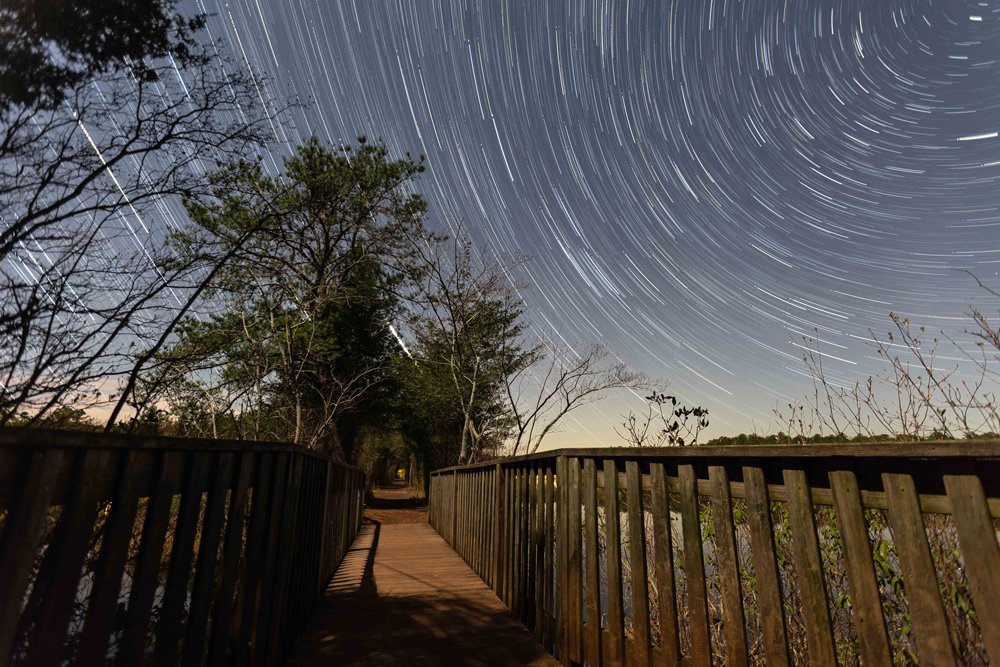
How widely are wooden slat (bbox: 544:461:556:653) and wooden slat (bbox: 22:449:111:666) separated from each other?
2705 mm

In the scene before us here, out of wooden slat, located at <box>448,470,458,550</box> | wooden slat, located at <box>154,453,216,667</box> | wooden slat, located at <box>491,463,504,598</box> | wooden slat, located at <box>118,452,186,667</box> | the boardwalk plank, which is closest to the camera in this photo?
wooden slat, located at <box>118,452,186,667</box>

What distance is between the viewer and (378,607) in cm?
427

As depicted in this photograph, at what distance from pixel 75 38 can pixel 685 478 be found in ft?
18.2

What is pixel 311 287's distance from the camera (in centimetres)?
1026

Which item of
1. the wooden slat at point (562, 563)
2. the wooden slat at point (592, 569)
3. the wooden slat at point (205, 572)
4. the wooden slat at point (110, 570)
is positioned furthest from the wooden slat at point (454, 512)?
the wooden slat at point (110, 570)

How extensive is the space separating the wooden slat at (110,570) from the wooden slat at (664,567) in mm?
2043

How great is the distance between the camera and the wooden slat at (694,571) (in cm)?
212

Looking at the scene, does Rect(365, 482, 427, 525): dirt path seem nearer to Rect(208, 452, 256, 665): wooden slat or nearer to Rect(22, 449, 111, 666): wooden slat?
Rect(208, 452, 256, 665): wooden slat

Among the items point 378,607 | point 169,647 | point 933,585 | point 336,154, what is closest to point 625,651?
point 933,585

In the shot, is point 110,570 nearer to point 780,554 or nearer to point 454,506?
point 780,554

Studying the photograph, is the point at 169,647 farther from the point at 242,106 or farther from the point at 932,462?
the point at 242,106

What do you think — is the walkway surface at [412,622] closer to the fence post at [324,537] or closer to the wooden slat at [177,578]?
the fence post at [324,537]

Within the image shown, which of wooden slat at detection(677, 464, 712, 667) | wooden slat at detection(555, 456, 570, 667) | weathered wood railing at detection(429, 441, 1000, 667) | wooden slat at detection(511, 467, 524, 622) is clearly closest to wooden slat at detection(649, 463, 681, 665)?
weathered wood railing at detection(429, 441, 1000, 667)

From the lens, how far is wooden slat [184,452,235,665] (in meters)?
1.84
